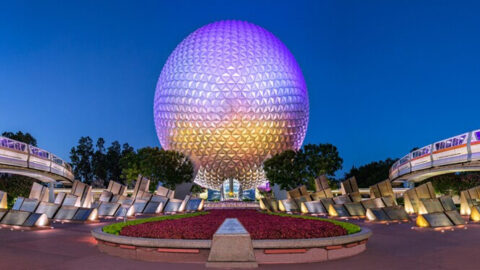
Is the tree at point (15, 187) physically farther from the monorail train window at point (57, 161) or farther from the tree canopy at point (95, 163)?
the tree canopy at point (95, 163)

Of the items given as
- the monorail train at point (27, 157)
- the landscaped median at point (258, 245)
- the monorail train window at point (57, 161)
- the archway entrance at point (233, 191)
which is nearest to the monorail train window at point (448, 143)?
the landscaped median at point (258, 245)

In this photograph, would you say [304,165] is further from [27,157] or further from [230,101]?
[27,157]

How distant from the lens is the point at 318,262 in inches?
411

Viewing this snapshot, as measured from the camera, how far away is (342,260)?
10.7 m

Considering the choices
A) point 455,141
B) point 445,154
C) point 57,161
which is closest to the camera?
point 455,141

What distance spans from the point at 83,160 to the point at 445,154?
194 ft

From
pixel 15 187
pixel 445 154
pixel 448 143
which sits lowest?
pixel 15 187

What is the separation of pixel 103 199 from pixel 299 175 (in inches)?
912

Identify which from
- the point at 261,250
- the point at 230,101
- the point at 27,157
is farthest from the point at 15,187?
the point at 261,250

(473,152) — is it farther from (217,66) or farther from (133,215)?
(217,66)

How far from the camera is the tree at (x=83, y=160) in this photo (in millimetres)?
74875

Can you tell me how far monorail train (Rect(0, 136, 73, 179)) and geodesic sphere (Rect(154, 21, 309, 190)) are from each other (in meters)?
14.3

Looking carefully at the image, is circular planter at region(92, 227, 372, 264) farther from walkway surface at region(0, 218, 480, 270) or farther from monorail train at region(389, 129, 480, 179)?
monorail train at region(389, 129, 480, 179)

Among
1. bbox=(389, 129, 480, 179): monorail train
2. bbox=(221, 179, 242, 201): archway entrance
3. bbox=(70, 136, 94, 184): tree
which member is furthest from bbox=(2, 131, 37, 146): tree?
bbox=(389, 129, 480, 179): monorail train
